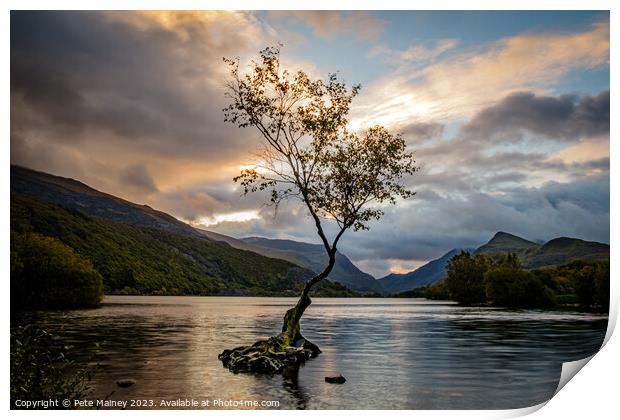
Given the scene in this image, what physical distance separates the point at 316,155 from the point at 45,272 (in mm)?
9341

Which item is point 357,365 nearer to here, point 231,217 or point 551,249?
point 231,217

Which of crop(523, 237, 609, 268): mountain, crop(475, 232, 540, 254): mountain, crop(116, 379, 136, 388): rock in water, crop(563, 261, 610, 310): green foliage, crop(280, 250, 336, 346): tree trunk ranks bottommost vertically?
crop(116, 379, 136, 388): rock in water

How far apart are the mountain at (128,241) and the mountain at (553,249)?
847 cm

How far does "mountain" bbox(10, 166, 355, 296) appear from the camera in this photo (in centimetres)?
1489

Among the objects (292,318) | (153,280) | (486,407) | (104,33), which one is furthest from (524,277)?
(104,33)

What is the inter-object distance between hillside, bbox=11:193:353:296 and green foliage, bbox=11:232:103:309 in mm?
441

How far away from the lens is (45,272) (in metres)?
17.4

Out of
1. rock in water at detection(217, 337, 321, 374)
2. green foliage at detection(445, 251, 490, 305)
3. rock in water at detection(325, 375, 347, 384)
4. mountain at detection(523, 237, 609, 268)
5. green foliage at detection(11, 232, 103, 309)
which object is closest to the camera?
rock in water at detection(325, 375, 347, 384)

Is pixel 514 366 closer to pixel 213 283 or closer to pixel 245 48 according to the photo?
pixel 245 48

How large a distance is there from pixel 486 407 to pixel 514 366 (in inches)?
156

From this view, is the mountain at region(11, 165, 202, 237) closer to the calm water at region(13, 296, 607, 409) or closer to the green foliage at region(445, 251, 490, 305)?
the calm water at region(13, 296, 607, 409)

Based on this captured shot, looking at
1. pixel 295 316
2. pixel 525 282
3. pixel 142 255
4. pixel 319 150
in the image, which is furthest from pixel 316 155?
pixel 525 282

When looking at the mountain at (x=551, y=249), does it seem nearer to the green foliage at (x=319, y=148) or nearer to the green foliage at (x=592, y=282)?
the green foliage at (x=592, y=282)

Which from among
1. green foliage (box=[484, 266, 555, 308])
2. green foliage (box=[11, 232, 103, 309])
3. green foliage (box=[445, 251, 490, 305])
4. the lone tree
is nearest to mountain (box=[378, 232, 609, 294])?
the lone tree
